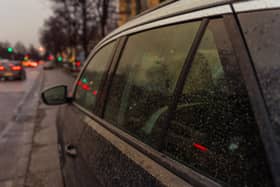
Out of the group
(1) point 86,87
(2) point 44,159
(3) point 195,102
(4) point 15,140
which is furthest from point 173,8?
(4) point 15,140

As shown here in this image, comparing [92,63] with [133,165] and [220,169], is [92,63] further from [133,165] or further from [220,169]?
[220,169]

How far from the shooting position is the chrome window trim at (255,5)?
83 cm

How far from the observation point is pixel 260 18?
836 millimetres

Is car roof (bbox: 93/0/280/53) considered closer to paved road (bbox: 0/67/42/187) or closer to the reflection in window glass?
the reflection in window glass

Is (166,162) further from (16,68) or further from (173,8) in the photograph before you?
(16,68)

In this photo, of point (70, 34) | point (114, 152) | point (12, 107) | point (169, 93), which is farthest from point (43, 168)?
point (70, 34)

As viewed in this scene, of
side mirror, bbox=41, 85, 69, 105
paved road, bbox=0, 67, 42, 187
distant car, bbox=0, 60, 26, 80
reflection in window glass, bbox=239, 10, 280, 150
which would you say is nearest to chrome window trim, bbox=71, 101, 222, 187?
reflection in window glass, bbox=239, 10, 280, 150

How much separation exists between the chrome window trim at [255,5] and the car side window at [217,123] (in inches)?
3.1

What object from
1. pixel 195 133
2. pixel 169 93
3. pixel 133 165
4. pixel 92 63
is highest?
pixel 92 63

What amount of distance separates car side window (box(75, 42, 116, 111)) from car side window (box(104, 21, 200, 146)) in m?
0.33

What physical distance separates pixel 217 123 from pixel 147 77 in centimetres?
65

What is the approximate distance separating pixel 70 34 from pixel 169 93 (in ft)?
102

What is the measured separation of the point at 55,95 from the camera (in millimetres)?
2918

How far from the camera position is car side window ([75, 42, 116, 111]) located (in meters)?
2.08
